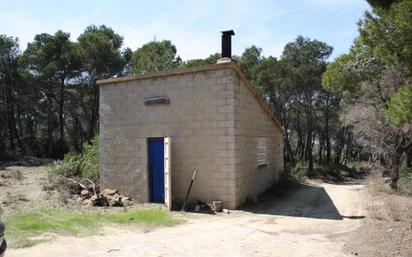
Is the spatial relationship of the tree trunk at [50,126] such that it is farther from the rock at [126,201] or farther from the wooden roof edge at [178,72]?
the rock at [126,201]

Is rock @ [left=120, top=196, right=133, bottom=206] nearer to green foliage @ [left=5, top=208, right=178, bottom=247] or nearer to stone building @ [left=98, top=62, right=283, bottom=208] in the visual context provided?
stone building @ [left=98, top=62, right=283, bottom=208]

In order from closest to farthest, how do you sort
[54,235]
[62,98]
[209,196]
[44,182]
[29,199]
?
1. [54,235]
2. [209,196]
3. [29,199]
4. [44,182]
5. [62,98]

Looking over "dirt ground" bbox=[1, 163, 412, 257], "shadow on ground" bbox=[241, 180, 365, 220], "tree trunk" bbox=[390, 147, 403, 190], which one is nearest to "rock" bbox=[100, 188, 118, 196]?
"dirt ground" bbox=[1, 163, 412, 257]

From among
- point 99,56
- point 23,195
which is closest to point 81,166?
point 23,195

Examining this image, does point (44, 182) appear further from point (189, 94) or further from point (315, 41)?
point (315, 41)

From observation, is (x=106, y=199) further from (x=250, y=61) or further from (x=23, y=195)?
(x=250, y=61)

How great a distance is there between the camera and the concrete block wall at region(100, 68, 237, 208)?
414 inches

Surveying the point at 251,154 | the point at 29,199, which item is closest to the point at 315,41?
the point at 251,154

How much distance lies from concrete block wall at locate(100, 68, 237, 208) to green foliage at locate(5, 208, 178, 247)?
159 cm

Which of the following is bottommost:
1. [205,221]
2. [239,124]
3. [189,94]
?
[205,221]

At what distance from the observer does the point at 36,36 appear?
30078 millimetres

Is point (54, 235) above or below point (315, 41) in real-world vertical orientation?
below

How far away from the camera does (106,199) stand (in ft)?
37.2

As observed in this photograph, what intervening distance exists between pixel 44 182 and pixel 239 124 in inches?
293
